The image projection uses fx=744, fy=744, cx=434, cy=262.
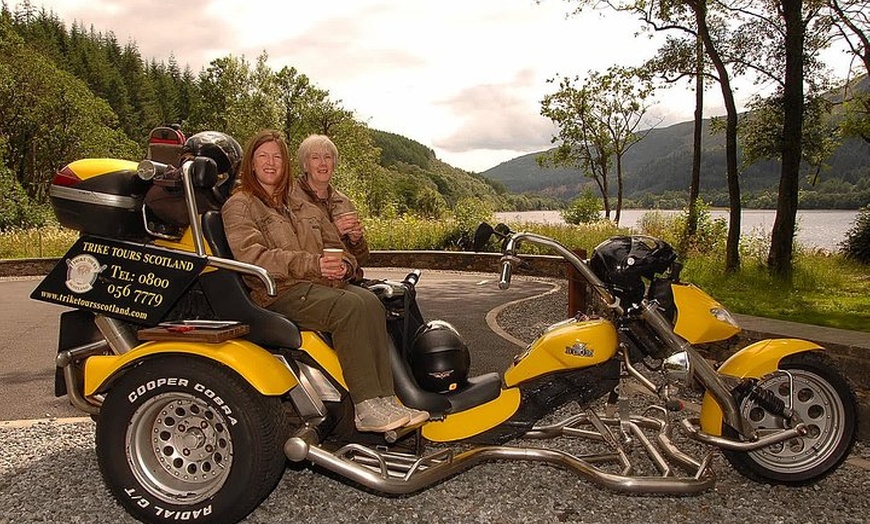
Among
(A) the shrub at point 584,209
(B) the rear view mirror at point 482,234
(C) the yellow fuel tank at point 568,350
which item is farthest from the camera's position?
(A) the shrub at point 584,209

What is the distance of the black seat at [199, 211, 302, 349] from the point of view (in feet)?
11.8

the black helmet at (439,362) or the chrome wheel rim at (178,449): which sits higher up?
the black helmet at (439,362)

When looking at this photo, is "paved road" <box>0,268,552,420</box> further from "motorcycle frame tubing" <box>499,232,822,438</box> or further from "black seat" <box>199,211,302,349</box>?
"black seat" <box>199,211,302,349</box>

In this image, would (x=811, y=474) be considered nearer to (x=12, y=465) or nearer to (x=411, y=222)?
(x=12, y=465)

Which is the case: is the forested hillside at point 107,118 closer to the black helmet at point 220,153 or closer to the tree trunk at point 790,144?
the tree trunk at point 790,144

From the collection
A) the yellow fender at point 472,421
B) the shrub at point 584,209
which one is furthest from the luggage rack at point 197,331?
the shrub at point 584,209

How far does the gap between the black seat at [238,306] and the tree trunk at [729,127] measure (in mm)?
11509

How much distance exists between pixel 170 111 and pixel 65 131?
128ft

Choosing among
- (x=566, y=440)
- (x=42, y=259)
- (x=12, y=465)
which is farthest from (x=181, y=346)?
(x=42, y=259)

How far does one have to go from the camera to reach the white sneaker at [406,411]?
355 cm

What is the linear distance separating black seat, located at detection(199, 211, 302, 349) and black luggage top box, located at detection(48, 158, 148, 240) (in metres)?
0.38

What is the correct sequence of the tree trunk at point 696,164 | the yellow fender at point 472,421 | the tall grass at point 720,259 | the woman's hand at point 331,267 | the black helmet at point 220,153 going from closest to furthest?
the woman's hand at point 331,267 < the yellow fender at point 472,421 < the black helmet at point 220,153 < the tall grass at point 720,259 < the tree trunk at point 696,164

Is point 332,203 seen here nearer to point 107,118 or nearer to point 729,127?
point 729,127

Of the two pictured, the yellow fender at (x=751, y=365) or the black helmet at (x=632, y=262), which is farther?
the yellow fender at (x=751, y=365)
